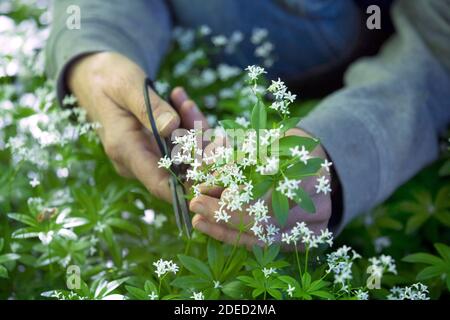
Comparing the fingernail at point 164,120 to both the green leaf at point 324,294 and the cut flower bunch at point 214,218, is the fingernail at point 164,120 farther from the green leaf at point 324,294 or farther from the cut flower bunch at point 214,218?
the green leaf at point 324,294

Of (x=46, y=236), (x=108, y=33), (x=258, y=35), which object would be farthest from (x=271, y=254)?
(x=258, y=35)

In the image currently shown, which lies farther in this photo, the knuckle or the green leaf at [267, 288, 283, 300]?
the knuckle

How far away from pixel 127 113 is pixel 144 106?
0.11 m

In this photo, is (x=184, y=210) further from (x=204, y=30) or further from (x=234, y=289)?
(x=204, y=30)

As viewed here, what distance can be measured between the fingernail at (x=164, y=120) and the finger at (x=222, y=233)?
0.13 m

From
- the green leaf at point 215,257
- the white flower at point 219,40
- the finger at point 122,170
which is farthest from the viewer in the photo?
the white flower at point 219,40

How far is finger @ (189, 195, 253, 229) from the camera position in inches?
29.3

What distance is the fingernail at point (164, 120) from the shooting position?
0.81 m

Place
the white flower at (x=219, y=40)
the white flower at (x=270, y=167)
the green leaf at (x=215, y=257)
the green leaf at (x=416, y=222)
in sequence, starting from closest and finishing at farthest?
1. the white flower at (x=270, y=167)
2. the green leaf at (x=215, y=257)
3. the green leaf at (x=416, y=222)
4. the white flower at (x=219, y=40)

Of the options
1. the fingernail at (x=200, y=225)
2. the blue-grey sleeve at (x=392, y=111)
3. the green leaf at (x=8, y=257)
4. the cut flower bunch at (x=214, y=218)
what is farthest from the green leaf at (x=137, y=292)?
the blue-grey sleeve at (x=392, y=111)

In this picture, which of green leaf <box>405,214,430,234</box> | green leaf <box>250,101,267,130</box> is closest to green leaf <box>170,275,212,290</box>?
green leaf <box>250,101,267,130</box>

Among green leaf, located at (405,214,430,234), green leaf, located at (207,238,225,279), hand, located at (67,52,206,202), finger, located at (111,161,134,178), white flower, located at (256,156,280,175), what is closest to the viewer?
white flower, located at (256,156,280,175)

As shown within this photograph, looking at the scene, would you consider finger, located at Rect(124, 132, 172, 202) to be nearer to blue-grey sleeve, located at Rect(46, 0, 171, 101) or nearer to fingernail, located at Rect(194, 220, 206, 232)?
fingernail, located at Rect(194, 220, 206, 232)

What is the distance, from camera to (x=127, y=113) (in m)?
0.97
